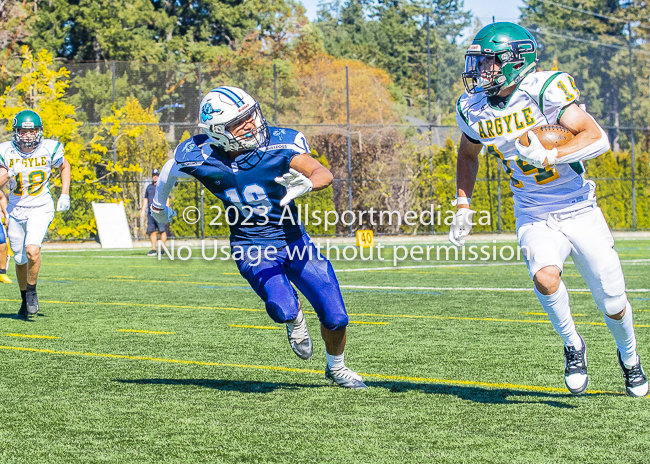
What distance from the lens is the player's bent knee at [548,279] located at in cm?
467

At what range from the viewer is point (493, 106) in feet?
16.4

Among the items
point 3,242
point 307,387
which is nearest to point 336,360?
point 307,387

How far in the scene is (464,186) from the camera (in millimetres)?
5230

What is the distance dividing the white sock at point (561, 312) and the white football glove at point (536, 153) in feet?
2.29

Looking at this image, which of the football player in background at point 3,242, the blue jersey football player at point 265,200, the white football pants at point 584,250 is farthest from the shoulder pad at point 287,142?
the football player in background at point 3,242

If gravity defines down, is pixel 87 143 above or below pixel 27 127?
above

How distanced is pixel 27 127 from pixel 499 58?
5.64 m

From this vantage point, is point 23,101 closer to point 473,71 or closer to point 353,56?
point 473,71

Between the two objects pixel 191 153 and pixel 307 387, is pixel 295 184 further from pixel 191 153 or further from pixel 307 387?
pixel 307 387

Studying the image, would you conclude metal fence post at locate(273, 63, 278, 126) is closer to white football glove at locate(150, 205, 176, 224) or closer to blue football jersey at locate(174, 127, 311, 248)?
white football glove at locate(150, 205, 176, 224)

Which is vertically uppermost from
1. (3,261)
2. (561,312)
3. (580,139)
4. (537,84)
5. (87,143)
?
(87,143)

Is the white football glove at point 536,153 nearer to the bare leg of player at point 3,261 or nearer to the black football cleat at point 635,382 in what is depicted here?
the black football cleat at point 635,382

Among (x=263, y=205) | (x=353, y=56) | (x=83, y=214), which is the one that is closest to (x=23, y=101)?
(x=83, y=214)

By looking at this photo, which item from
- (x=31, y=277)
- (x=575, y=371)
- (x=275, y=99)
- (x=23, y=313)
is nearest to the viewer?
(x=575, y=371)
